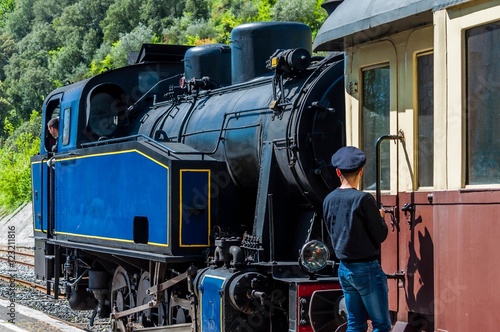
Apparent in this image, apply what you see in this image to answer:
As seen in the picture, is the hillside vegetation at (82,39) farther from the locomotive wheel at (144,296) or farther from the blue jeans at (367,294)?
the blue jeans at (367,294)

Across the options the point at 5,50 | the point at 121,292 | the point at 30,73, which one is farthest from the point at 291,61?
the point at 5,50

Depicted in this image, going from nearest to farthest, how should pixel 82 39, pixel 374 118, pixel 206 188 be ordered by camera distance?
1. pixel 374 118
2. pixel 206 188
3. pixel 82 39

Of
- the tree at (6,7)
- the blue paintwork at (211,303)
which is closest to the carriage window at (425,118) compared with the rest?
the blue paintwork at (211,303)

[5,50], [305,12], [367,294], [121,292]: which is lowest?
[121,292]

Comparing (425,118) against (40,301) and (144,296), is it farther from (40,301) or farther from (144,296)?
(40,301)

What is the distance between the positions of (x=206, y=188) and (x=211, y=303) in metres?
1.18

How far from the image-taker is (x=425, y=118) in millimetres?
4797

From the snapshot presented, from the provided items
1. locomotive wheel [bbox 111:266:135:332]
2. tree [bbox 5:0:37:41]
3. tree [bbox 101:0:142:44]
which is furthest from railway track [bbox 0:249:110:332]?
tree [bbox 5:0:37:41]

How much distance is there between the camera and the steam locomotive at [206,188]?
6.50m

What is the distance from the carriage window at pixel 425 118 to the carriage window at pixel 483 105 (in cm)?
45

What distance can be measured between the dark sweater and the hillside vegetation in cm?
2812

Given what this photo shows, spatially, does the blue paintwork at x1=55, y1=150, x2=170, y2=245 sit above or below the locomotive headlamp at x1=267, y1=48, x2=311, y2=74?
below

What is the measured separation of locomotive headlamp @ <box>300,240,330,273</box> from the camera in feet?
20.2

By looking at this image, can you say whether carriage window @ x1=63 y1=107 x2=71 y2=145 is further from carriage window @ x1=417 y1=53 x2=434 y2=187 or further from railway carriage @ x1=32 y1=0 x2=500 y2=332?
carriage window @ x1=417 y1=53 x2=434 y2=187
